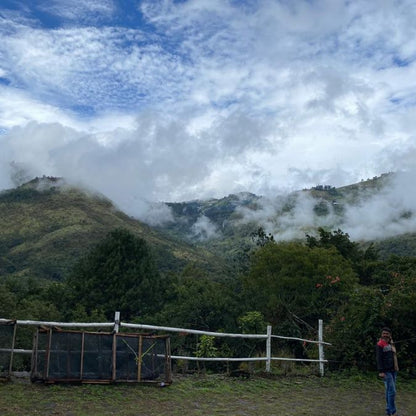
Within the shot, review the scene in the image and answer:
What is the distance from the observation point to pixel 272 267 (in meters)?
27.4

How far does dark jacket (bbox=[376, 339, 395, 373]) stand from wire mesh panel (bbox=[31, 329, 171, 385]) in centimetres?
400

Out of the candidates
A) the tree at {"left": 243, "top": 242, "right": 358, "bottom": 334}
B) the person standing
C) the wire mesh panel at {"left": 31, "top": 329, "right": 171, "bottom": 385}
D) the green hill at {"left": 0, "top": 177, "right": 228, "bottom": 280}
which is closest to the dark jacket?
the person standing

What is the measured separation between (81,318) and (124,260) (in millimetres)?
8878

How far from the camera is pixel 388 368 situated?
286 inches

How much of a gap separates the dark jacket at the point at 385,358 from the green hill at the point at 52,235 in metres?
105

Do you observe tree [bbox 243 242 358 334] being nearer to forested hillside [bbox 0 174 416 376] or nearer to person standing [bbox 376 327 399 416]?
forested hillside [bbox 0 174 416 376]

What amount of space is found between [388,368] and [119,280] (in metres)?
33.5

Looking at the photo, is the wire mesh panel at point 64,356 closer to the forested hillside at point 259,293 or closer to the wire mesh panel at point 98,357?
the wire mesh panel at point 98,357

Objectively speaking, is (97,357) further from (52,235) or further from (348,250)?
(52,235)

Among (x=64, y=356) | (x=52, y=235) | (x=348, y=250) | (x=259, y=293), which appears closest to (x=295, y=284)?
(x=259, y=293)

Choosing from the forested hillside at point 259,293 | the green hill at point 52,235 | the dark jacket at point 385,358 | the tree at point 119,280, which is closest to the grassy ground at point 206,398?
the dark jacket at point 385,358

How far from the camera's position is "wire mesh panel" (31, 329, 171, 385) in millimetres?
7230

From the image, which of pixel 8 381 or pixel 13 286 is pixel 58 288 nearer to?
pixel 13 286

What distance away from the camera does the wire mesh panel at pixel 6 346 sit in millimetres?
7320
